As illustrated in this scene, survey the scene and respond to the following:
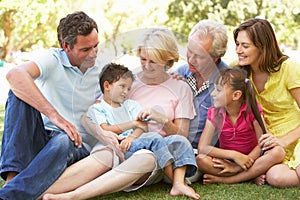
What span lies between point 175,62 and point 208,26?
0.45 meters

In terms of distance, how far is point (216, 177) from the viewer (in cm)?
303

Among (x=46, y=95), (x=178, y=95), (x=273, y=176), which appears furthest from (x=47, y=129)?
(x=273, y=176)

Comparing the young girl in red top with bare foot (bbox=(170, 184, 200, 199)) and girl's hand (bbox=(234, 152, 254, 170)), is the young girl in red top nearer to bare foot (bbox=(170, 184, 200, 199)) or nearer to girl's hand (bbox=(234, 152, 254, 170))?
girl's hand (bbox=(234, 152, 254, 170))

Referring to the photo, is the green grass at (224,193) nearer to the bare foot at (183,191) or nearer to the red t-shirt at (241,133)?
the bare foot at (183,191)

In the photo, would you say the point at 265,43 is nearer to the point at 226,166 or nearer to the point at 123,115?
the point at 226,166

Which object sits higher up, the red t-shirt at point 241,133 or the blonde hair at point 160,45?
the blonde hair at point 160,45

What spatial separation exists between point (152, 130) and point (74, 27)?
0.72 meters

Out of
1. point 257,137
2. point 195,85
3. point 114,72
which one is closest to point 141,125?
point 114,72

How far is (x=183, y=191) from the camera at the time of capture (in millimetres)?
2721

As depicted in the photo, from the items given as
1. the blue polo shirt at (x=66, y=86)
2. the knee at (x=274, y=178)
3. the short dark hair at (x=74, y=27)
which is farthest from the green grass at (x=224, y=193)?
the short dark hair at (x=74, y=27)

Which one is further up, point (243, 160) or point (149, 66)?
point (149, 66)

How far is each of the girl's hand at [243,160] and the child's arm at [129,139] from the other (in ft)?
2.04

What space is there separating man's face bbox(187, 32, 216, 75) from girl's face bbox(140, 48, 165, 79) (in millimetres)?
291

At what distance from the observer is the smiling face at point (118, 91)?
2668 millimetres
